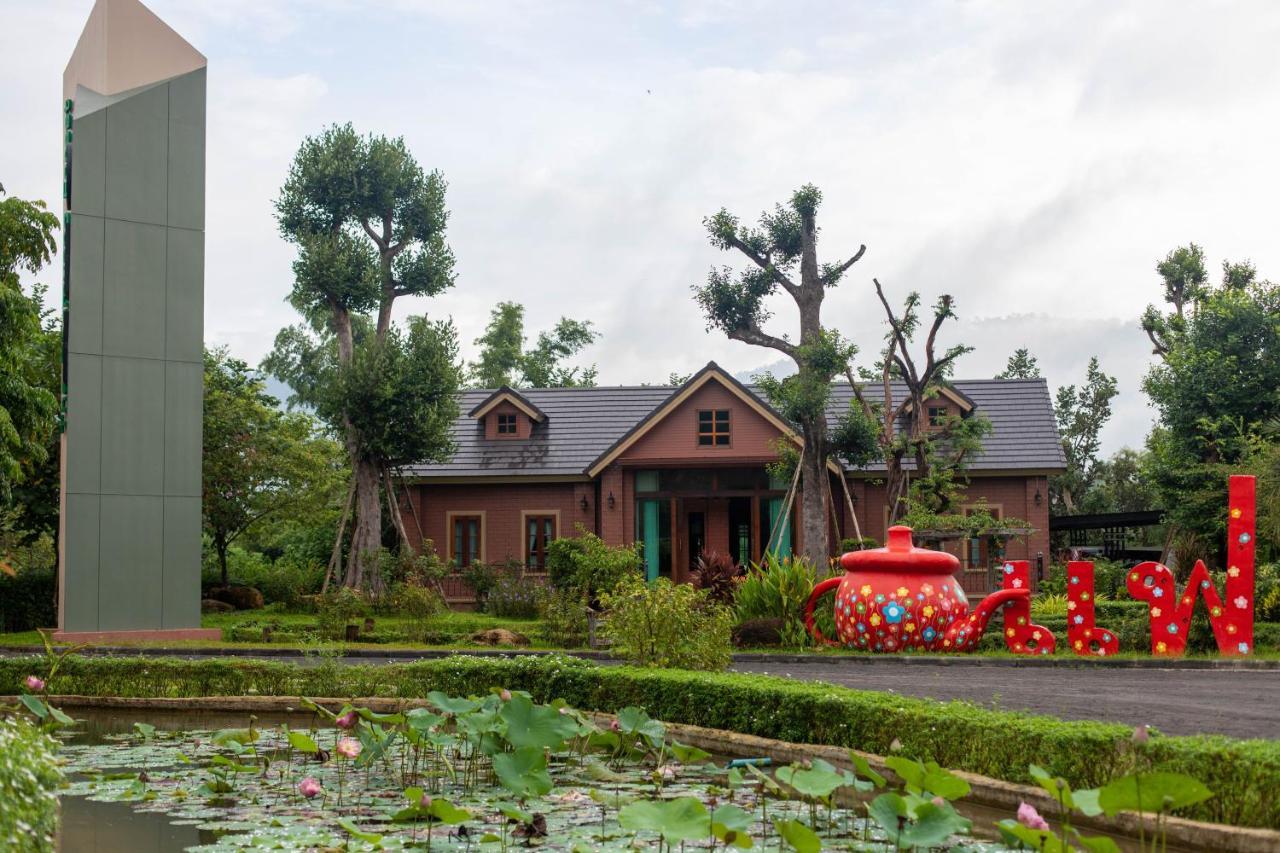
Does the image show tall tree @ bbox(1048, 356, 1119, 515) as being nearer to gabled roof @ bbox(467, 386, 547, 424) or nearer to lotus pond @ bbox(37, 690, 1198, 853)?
gabled roof @ bbox(467, 386, 547, 424)

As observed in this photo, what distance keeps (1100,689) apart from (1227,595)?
4889 mm

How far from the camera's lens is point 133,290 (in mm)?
21531

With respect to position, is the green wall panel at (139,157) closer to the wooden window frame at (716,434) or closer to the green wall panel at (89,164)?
the green wall panel at (89,164)

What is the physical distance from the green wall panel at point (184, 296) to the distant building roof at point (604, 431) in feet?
33.9

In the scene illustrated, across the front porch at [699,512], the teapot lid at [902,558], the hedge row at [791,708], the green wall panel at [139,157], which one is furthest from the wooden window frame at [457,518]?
the hedge row at [791,708]

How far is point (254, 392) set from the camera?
31.8 m

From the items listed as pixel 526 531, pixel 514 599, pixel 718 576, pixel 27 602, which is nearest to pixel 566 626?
pixel 718 576

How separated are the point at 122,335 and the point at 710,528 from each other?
14.6 m

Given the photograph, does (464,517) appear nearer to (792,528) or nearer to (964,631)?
(792,528)

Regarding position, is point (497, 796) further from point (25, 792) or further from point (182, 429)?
point (182, 429)

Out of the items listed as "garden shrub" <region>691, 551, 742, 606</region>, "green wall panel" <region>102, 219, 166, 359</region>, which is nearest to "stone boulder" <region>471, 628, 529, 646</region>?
"garden shrub" <region>691, 551, 742, 606</region>

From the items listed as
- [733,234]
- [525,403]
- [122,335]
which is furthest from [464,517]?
[122,335]

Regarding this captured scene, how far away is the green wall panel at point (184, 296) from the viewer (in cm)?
2189

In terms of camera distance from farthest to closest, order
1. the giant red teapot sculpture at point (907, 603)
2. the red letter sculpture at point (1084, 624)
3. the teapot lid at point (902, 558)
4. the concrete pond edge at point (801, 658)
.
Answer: the red letter sculpture at point (1084, 624)
the giant red teapot sculpture at point (907, 603)
the teapot lid at point (902, 558)
the concrete pond edge at point (801, 658)
